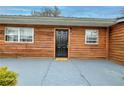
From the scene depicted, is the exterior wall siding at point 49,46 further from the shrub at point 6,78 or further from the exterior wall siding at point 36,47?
the shrub at point 6,78

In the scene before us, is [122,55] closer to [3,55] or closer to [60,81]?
[60,81]

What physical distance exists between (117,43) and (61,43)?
12.9 ft

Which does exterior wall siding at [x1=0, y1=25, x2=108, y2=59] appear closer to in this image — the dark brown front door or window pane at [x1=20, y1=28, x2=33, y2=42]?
window pane at [x1=20, y1=28, x2=33, y2=42]

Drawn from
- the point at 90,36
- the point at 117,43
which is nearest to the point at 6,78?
the point at 117,43

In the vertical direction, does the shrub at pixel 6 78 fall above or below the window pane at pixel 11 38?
below

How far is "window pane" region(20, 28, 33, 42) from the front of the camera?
15586mm

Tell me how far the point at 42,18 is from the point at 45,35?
63.8 inches

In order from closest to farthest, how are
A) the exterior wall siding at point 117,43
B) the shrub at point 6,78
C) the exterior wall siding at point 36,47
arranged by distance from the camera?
the shrub at point 6,78, the exterior wall siding at point 117,43, the exterior wall siding at point 36,47

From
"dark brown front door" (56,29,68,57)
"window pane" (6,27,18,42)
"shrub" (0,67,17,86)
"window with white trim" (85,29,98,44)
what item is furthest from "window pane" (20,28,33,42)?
"shrub" (0,67,17,86)

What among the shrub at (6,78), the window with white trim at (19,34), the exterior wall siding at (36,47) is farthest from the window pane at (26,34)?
the shrub at (6,78)

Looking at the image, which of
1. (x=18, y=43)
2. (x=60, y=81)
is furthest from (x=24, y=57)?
(x=60, y=81)

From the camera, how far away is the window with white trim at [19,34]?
1554cm

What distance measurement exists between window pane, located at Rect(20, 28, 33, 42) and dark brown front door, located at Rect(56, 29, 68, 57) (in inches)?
73.5
